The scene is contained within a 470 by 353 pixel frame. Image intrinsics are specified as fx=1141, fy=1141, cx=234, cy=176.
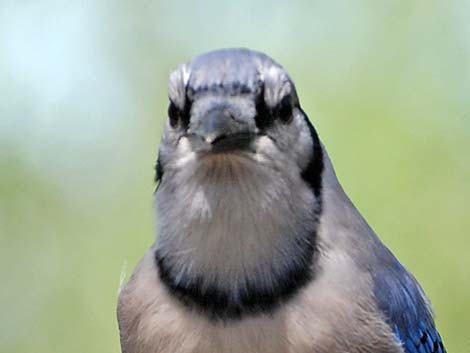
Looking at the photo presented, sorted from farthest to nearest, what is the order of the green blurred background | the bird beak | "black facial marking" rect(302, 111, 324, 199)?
1. the green blurred background
2. "black facial marking" rect(302, 111, 324, 199)
3. the bird beak

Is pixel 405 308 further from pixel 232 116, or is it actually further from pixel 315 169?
pixel 232 116

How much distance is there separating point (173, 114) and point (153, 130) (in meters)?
1.86

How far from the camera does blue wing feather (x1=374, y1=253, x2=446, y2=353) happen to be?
1507 millimetres

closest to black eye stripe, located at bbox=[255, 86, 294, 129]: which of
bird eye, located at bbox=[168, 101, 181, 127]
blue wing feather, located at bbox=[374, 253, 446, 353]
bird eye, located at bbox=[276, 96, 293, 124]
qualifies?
bird eye, located at bbox=[276, 96, 293, 124]

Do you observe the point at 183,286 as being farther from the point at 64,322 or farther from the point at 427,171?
the point at 64,322

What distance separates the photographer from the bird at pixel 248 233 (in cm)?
133

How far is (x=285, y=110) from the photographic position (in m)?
1.39

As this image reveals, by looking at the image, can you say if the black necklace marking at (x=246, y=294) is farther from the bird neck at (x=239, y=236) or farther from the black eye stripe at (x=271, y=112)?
the black eye stripe at (x=271, y=112)

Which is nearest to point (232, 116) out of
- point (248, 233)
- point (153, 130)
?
point (248, 233)

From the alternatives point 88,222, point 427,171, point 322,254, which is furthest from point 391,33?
point 322,254

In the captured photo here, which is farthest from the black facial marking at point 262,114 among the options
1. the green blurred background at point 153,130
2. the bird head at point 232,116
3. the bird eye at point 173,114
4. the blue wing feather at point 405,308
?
the green blurred background at point 153,130

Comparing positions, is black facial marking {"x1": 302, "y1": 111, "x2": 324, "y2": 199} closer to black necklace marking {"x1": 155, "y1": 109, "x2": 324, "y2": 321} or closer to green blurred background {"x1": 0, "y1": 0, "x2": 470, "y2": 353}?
black necklace marking {"x1": 155, "y1": 109, "x2": 324, "y2": 321}

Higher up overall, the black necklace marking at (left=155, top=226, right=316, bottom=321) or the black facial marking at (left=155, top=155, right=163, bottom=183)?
the black facial marking at (left=155, top=155, right=163, bottom=183)

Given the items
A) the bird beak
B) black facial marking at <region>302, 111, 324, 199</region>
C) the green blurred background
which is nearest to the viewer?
the bird beak
